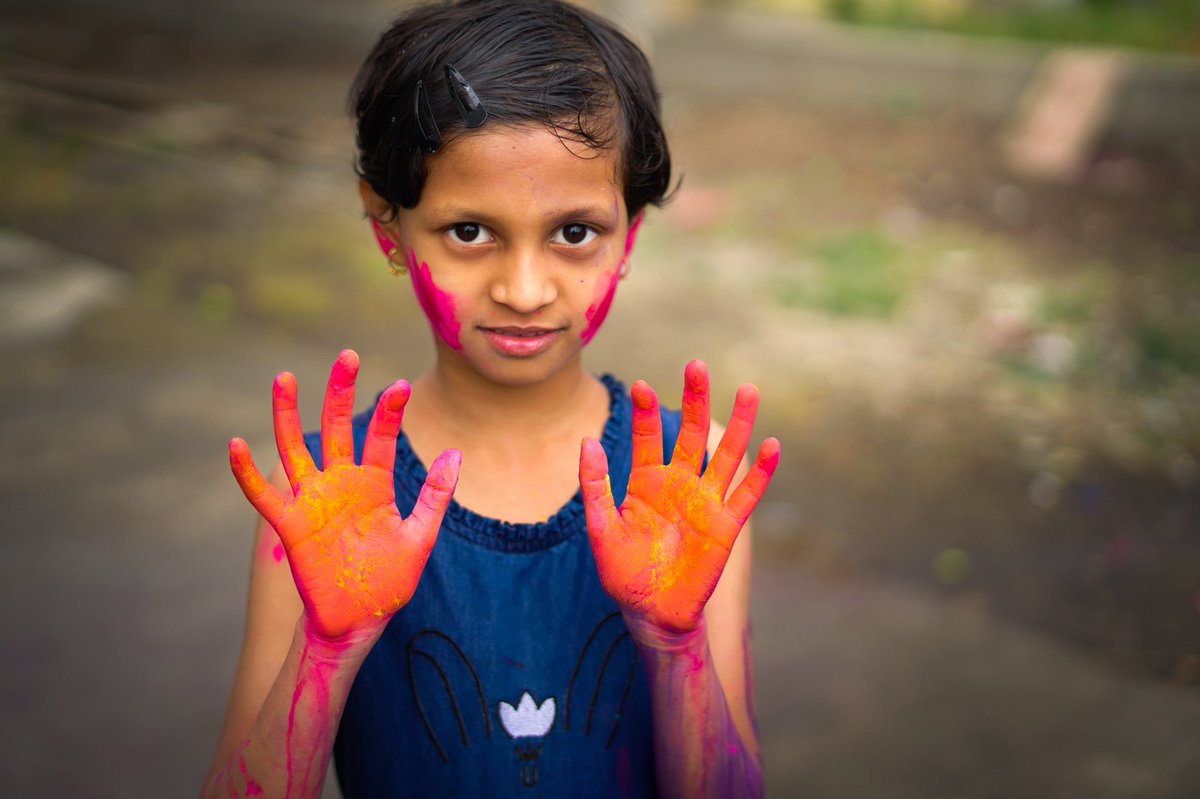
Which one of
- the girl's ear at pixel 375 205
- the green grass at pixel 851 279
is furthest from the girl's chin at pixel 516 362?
the green grass at pixel 851 279

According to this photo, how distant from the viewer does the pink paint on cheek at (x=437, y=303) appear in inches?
55.9

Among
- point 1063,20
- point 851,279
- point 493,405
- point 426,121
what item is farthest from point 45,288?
point 1063,20

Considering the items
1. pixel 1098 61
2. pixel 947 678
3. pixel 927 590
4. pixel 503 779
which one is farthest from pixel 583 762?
pixel 1098 61

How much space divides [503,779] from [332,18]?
8594 mm

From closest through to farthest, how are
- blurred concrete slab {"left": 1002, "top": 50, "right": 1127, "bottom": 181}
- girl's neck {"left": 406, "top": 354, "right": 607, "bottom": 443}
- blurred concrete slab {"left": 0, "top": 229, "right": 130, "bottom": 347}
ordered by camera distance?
1. girl's neck {"left": 406, "top": 354, "right": 607, "bottom": 443}
2. blurred concrete slab {"left": 0, "top": 229, "right": 130, "bottom": 347}
3. blurred concrete slab {"left": 1002, "top": 50, "right": 1127, "bottom": 181}

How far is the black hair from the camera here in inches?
53.1

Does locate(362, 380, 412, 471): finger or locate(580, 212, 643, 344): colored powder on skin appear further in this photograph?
locate(580, 212, 643, 344): colored powder on skin

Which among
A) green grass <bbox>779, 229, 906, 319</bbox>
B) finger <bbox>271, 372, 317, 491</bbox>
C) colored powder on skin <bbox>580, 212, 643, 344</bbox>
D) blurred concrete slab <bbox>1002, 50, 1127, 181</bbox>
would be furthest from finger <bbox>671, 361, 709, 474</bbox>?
blurred concrete slab <bbox>1002, 50, 1127, 181</bbox>

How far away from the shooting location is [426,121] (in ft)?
4.41

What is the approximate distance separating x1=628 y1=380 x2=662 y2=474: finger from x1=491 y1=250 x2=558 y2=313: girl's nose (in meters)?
0.16

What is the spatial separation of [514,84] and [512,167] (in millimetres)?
99

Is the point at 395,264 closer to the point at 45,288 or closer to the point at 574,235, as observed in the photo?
the point at 574,235

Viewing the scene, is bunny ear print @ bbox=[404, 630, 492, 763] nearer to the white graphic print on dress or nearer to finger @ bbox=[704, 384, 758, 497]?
the white graphic print on dress

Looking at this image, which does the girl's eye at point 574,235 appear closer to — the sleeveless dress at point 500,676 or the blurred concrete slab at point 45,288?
the sleeveless dress at point 500,676
